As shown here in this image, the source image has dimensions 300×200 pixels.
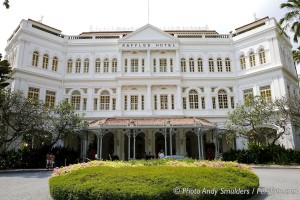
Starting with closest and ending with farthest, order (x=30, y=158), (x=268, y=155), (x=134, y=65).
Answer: (x=30, y=158) < (x=268, y=155) < (x=134, y=65)

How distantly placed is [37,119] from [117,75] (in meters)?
10.7

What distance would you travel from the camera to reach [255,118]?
2225 cm

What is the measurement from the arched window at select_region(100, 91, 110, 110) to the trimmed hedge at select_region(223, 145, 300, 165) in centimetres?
1491

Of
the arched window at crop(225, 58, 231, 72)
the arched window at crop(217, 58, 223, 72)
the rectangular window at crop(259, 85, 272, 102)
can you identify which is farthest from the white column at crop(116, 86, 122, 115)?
the rectangular window at crop(259, 85, 272, 102)

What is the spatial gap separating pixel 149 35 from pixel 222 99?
11957 mm

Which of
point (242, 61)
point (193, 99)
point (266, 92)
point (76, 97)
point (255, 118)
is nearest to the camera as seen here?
point (255, 118)

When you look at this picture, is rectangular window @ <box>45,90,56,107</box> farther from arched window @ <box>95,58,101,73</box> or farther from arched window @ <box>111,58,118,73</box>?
arched window @ <box>111,58,118,73</box>

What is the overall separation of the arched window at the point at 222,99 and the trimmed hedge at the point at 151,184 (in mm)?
20447

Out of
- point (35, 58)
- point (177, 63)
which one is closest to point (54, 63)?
point (35, 58)

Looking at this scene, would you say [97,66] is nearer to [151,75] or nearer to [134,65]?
[134,65]

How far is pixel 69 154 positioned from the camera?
76.6 feet

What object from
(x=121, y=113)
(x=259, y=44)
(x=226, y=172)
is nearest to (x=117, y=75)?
(x=121, y=113)

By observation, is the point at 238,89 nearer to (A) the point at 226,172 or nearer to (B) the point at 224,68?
(B) the point at 224,68

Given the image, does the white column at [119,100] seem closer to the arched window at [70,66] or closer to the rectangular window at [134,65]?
the rectangular window at [134,65]
